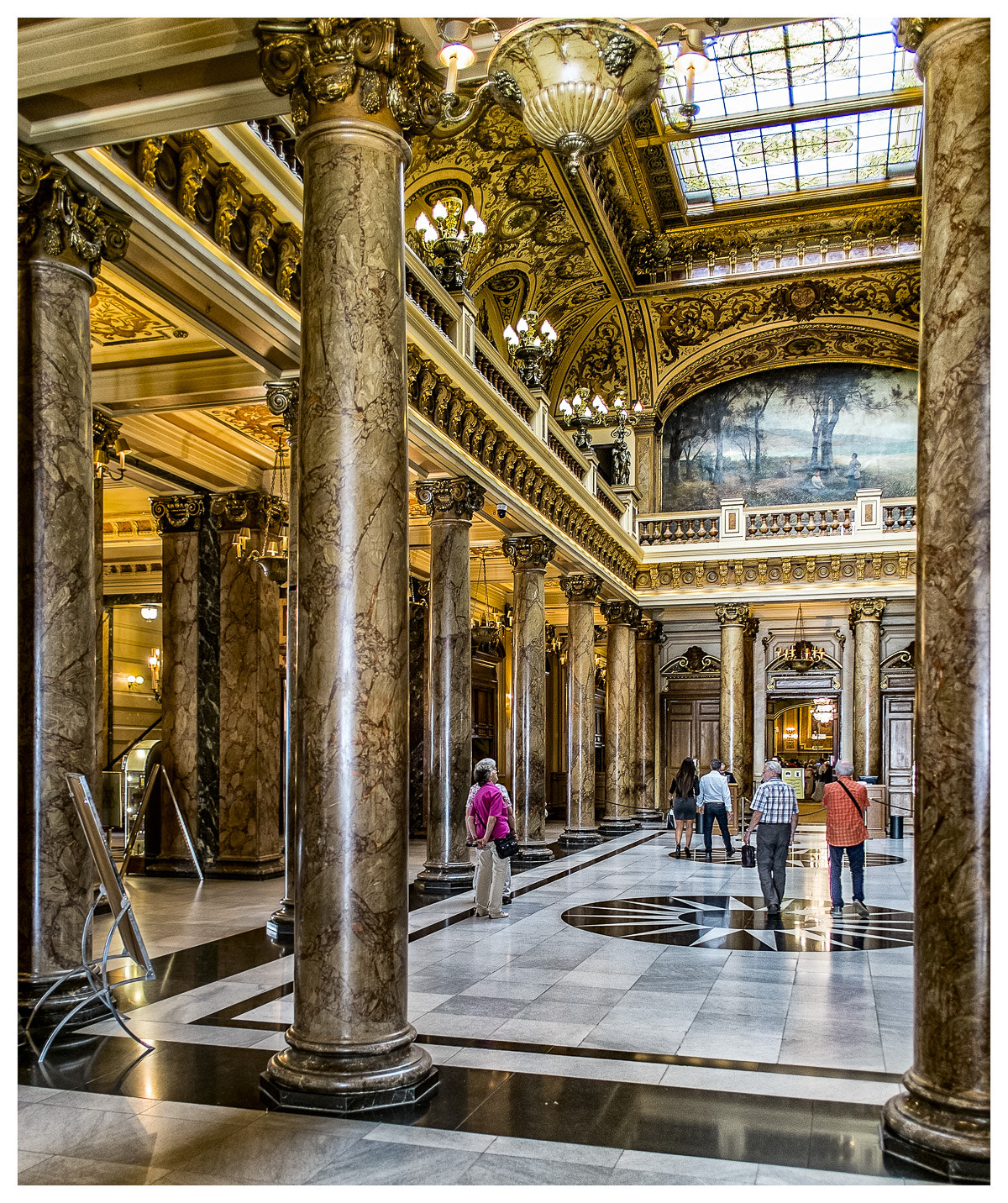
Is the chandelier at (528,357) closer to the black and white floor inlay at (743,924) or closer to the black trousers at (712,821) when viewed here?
the black trousers at (712,821)

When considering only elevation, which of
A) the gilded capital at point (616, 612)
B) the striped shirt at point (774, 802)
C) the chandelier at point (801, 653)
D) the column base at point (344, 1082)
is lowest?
the column base at point (344, 1082)

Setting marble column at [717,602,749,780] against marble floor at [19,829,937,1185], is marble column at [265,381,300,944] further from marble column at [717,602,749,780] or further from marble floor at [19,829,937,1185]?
marble column at [717,602,749,780]

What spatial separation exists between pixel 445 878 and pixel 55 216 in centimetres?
798

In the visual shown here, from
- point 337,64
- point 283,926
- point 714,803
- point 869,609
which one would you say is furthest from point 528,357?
point 869,609

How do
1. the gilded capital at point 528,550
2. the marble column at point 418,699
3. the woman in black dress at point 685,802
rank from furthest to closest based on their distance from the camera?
1. the marble column at point 418,699
2. the gilded capital at point 528,550
3. the woman in black dress at point 685,802

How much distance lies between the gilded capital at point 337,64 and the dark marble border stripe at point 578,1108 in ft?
14.8

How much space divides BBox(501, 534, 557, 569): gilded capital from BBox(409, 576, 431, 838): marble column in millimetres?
2473

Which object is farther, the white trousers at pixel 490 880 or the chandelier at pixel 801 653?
the chandelier at pixel 801 653

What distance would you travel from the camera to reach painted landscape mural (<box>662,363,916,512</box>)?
79.3 feet

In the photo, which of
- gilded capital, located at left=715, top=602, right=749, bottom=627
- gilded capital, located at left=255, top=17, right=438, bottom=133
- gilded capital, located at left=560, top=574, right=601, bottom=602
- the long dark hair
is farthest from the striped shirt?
gilded capital, located at left=715, top=602, right=749, bottom=627

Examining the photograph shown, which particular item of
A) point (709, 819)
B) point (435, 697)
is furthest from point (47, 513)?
point (709, 819)

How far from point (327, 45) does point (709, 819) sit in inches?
523

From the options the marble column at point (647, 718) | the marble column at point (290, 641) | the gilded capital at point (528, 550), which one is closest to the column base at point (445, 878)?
the marble column at point (290, 641)

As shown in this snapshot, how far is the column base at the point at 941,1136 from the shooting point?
12.3ft
